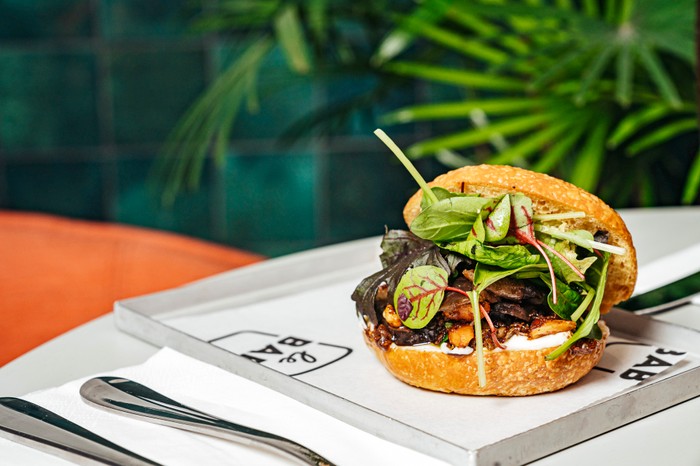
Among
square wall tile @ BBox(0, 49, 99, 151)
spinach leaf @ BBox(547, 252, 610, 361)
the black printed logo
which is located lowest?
the black printed logo

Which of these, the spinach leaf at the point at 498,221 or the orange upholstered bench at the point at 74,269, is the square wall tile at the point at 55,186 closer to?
the orange upholstered bench at the point at 74,269

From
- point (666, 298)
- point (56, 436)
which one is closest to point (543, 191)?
point (666, 298)

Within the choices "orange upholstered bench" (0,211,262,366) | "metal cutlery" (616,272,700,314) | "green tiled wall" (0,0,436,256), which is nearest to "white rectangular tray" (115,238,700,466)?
"metal cutlery" (616,272,700,314)

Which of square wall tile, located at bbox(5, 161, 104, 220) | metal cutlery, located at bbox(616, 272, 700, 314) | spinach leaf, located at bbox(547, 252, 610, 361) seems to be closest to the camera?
spinach leaf, located at bbox(547, 252, 610, 361)

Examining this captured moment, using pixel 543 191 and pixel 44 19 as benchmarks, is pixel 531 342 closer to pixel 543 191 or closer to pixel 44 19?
pixel 543 191

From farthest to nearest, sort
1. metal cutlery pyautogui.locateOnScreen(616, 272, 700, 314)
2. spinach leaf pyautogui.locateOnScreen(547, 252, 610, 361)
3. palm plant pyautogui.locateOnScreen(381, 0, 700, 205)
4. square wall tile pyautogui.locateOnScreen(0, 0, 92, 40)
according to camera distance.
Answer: square wall tile pyautogui.locateOnScreen(0, 0, 92, 40)
palm plant pyautogui.locateOnScreen(381, 0, 700, 205)
metal cutlery pyautogui.locateOnScreen(616, 272, 700, 314)
spinach leaf pyautogui.locateOnScreen(547, 252, 610, 361)

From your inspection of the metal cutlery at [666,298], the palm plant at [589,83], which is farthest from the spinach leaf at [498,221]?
the palm plant at [589,83]

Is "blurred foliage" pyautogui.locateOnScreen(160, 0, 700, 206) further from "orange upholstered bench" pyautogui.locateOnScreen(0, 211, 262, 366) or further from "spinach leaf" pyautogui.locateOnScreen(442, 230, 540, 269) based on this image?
"spinach leaf" pyautogui.locateOnScreen(442, 230, 540, 269)
